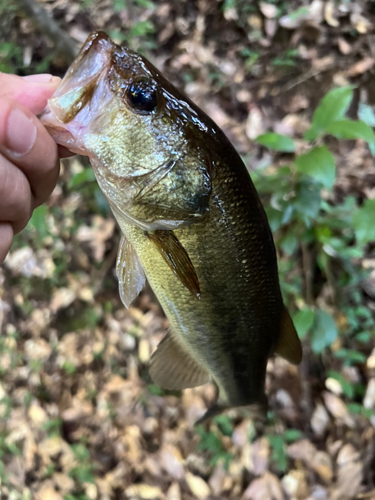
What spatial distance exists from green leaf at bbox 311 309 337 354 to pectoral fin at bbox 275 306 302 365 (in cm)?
62

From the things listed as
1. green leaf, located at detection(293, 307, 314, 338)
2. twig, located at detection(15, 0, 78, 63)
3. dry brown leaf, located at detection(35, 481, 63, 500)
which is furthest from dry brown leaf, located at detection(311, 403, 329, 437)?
twig, located at detection(15, 0, 78, 63)

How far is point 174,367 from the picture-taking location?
1.37 m

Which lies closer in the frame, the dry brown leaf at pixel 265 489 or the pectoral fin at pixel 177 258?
the pectoral fin at pixel 177 258

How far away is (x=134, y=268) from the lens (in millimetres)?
1109

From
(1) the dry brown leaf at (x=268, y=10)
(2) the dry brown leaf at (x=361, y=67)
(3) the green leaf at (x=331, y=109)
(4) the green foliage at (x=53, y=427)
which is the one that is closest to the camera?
(3) the green leaf at (x=331, y=109)

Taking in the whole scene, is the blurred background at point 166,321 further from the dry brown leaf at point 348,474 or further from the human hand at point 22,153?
the human hand at point 22,153

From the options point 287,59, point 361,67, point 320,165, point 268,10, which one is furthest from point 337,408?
point 268,10

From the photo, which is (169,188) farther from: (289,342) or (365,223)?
(365,223)

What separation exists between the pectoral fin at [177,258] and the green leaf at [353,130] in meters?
0.82

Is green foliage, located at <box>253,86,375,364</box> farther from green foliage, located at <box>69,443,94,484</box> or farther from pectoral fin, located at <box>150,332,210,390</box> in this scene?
green foliage, located at <box>69,443,94,484</box>

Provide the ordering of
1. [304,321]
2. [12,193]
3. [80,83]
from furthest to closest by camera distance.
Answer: [304,321] < [12,193] < [80,83]

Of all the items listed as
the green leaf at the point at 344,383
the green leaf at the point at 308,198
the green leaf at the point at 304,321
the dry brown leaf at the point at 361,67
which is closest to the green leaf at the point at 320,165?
the green leaf at the point at 308,198

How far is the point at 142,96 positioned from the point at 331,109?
2.80 ft

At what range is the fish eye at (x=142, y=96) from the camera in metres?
0.87
